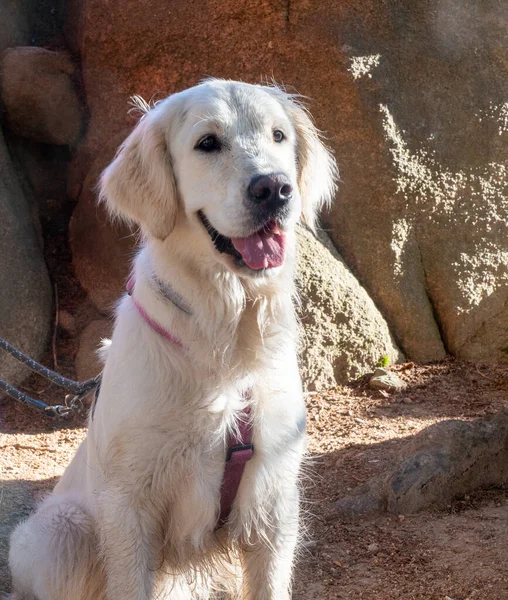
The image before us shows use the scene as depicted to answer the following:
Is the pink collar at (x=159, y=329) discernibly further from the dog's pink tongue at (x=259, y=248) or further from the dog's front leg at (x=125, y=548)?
the dog's front leg at (x=125, y=548)

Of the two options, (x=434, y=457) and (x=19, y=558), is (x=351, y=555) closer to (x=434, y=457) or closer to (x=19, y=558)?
(x=434, y=457)

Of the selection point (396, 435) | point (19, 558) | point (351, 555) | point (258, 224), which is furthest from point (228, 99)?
point (396, 435)

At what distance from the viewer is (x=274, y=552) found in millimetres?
3168

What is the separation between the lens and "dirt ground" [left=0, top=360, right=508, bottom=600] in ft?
12.3

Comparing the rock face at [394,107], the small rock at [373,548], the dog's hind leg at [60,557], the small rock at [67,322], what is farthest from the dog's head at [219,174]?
the small rock at [67,322]

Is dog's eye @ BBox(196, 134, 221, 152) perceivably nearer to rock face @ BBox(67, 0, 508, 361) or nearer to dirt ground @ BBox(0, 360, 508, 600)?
dirt ground @ BBox(0, 360, 508, 600)

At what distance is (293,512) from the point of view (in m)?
3.17

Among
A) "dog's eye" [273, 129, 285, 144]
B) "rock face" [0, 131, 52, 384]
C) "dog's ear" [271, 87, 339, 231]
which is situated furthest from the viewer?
"rock face" [0, 131, 52, 384]

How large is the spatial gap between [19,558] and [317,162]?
2.06 meters

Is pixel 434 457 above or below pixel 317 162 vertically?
below

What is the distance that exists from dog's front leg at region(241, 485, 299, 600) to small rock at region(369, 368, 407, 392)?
9.47 feet

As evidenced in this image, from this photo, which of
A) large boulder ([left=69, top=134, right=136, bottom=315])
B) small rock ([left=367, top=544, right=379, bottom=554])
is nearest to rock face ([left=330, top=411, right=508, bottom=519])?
small rock ([left=367, top=544, right=379, bottom=554])

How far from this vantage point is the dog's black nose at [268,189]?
273 cm

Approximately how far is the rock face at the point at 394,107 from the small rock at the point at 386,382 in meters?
0.44
